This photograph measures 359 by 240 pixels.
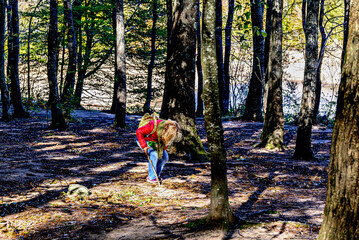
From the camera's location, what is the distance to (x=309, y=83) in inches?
368

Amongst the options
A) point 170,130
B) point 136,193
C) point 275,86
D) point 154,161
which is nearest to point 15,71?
point 275,86

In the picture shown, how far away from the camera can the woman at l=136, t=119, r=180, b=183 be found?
20.8ft

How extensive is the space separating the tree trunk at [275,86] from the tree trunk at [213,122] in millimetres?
7327

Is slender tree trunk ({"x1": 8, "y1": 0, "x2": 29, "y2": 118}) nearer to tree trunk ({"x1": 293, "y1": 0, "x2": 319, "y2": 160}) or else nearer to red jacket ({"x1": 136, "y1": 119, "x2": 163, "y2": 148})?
red jacket ({"x1": 136, "y1": 119, "x2": 163, "y2": 148})

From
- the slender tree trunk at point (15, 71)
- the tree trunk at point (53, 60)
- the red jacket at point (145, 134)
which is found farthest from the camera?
the slender tree trunk at point (15, 71)

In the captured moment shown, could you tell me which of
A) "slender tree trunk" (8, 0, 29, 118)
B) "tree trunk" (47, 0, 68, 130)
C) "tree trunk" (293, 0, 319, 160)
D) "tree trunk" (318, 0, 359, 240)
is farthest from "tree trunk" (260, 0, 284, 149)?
"slender tree trunk" (8, 0, 29, 118)

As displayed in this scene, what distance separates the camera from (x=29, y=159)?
8.55 meters

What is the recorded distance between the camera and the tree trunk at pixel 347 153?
2.62 metres

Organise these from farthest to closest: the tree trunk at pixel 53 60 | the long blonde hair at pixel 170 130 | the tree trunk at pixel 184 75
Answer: the tree trunk at pixel 53 60
the tree trunk at pixel 184 75
the long blonde hair at pixel 170 130

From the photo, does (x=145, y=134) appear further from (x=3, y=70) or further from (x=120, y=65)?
(x=3, y=70)

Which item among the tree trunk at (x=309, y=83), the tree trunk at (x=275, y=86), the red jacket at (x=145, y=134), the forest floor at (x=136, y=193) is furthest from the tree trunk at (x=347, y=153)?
the tree trunk at (x=275, y=86)

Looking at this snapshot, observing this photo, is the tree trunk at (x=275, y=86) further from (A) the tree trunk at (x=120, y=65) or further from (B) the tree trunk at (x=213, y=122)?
(B) the tree trunk at (x=213, y=122)

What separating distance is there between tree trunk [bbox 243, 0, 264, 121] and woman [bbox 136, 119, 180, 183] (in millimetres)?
10615

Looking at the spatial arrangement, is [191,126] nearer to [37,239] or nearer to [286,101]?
[37,239]
